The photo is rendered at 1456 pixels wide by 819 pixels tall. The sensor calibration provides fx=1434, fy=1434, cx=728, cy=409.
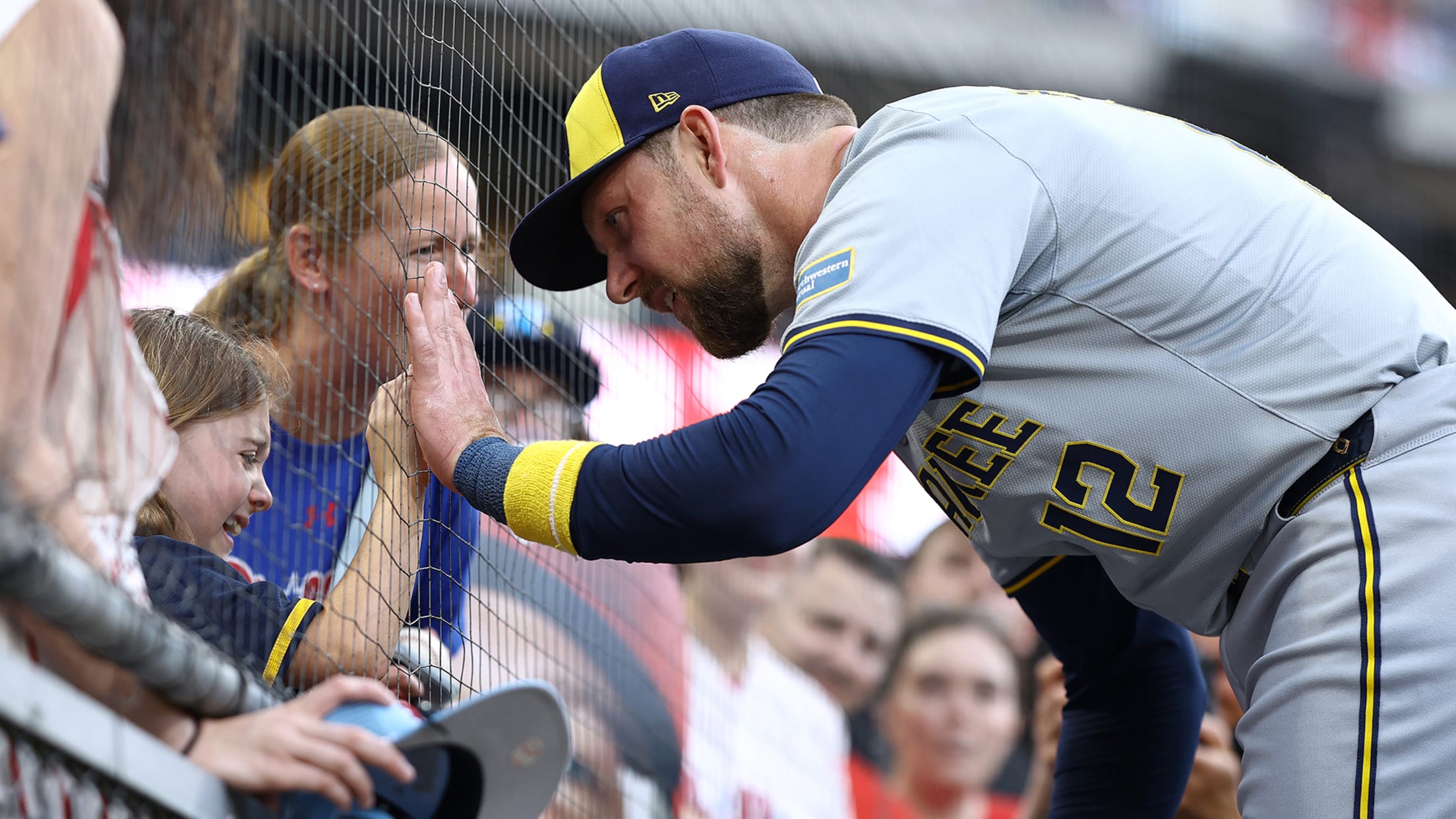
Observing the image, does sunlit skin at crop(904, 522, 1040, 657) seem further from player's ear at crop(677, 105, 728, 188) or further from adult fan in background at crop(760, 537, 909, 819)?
player's ear at crop(677, 105, 728, 188)

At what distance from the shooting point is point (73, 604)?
74 cm

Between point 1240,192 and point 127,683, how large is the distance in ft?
3.23

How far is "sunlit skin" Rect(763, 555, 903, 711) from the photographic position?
3.29 metres

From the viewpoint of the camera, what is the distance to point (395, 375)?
1.48m

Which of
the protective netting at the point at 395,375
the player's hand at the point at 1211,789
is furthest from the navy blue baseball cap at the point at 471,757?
the player's hand at the point at 1211,789

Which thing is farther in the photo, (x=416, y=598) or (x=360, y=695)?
(x=416, y=598)

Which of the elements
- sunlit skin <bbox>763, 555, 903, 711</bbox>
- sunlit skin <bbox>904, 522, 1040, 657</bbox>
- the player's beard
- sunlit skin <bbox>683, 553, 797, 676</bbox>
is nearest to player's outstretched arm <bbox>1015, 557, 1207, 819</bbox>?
the player's beard

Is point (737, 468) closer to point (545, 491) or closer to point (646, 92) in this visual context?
point (545, 491)

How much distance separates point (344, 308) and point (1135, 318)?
88 centimetres

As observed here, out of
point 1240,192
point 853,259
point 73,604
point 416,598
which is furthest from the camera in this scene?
point 416,598

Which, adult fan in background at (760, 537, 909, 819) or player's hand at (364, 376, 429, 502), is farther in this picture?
adult fan in background at (760, 537, 909, 819)

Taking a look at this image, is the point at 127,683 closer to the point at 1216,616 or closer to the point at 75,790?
the point at 75,790

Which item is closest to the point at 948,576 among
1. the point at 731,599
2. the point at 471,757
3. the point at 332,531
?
the point at 731,599

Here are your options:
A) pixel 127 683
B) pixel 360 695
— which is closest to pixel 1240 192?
pixel 360 695
